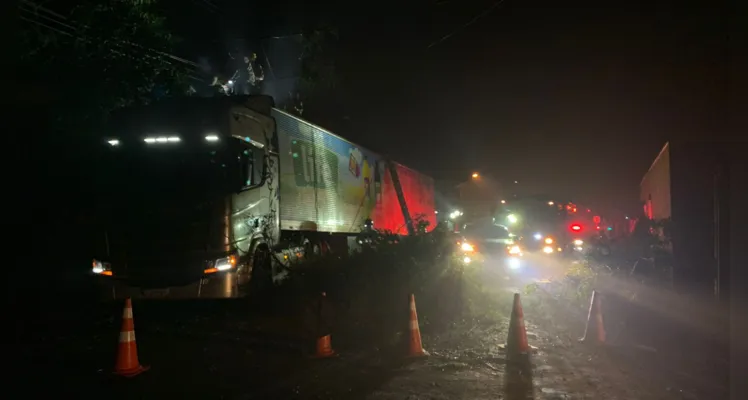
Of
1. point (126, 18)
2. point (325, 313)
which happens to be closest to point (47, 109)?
point (126, 18)

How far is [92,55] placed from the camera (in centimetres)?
1223

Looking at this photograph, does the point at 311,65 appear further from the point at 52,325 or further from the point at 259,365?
the point at 259,365

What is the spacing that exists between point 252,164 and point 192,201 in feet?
3.98

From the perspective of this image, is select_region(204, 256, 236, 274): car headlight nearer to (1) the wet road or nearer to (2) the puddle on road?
(2) the puddle on road

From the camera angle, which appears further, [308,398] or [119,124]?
[119,124]

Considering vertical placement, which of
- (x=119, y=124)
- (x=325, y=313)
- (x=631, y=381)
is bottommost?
(x=631, y=381)

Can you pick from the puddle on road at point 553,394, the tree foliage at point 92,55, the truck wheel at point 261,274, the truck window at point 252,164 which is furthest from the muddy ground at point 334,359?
the tree foliage at point 92,55

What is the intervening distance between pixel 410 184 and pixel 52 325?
16.0 metres

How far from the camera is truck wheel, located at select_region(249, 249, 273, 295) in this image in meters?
9.85

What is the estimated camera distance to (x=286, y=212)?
39.1 feet

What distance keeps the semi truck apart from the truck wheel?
0.02 m

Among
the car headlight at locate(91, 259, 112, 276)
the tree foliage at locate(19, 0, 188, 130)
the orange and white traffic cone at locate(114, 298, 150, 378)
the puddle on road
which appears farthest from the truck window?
the puddle on road

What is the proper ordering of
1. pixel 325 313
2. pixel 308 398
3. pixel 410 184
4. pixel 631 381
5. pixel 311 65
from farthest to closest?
pixel 410 184
pixel 311 65
pixel 325 313
pixel 631 381
pixel 308 398

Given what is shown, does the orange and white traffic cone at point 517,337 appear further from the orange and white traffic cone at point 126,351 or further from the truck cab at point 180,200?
A: the orange and white traffic cone at point 126,351
